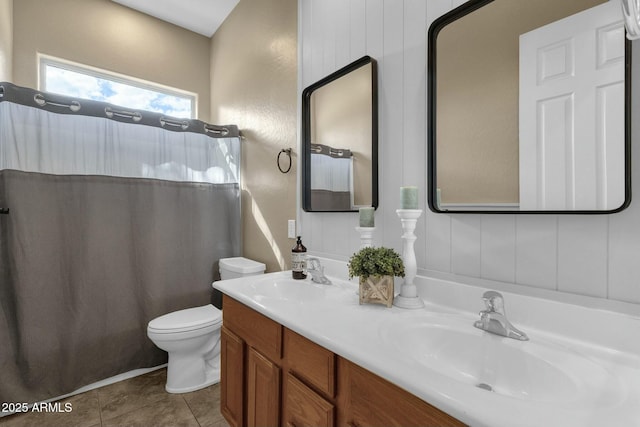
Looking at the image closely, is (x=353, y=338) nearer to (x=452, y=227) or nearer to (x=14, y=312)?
(x=452, y=227)

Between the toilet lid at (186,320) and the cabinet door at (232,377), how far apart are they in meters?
0.52

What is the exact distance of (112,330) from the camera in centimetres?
205

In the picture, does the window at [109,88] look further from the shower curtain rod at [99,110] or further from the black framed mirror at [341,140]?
the black framed mirror at [341,140]

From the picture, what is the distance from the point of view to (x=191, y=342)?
6.28 feet

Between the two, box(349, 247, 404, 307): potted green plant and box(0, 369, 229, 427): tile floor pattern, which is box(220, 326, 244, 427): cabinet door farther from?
box(349, 247, 404, 307): potted green plant

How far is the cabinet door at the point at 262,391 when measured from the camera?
108 centimetres

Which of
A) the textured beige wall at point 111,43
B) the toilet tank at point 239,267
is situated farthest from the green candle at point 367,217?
the textured beige wall at point 111,43

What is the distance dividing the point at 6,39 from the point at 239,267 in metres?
2.18

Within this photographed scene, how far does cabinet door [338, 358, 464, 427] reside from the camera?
2.02 ft

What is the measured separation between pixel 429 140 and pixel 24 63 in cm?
302

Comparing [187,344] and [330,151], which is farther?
[187,344]

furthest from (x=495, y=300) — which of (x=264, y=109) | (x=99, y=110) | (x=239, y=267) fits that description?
(x=99, y=110)

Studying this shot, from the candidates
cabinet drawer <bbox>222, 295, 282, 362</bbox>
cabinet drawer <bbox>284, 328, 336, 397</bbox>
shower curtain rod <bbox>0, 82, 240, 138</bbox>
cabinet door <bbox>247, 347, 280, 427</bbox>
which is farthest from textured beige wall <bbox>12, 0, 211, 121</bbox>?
cabinet drawer <bbox>284, 328, 336, 397</bbox>

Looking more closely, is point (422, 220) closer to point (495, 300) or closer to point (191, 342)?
point (495, 300)
